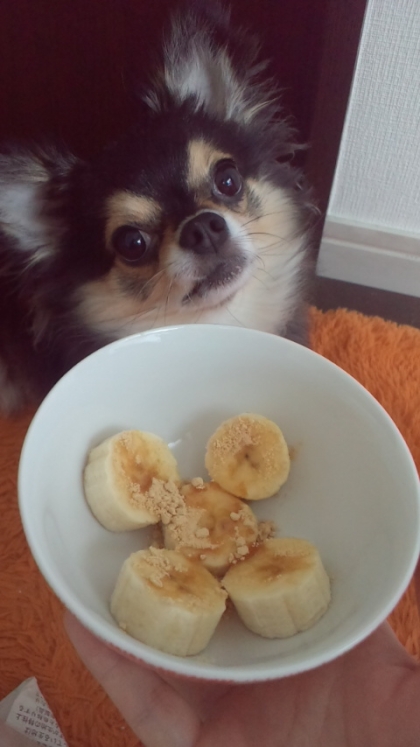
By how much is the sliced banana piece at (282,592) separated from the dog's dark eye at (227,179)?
0.79 m

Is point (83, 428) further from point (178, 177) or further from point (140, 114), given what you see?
point (140, 114)

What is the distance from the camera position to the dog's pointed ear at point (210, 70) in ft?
4.15

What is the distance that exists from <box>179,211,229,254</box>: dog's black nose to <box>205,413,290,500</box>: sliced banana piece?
16.7 inches

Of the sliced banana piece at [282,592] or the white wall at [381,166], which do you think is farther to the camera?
the white wall at [381,166]

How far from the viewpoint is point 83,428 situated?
2.84ft

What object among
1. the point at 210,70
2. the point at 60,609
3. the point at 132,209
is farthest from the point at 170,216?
the point at 60,609

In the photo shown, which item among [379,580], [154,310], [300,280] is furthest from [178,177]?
[379,580]

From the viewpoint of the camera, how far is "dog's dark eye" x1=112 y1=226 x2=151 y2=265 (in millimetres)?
1238

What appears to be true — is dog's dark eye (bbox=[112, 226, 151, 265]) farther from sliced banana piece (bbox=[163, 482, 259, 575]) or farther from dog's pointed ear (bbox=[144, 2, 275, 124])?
sliced banana piece (bbox=[163, 482, 259, 575])

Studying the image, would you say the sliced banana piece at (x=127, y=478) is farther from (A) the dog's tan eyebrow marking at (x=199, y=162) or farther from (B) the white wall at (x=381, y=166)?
(B) the white wall at (x=381, y=166)

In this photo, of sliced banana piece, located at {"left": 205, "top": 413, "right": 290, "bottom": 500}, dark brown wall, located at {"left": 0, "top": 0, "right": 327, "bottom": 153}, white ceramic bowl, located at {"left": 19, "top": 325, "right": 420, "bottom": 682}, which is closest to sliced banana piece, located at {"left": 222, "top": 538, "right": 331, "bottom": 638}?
white ceramic bowl, located at {"left": 19, "top": 325, "right": 420, "bottom": 682}

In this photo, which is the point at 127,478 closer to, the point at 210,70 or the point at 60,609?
the point at 60,609

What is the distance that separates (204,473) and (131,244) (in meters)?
0.53

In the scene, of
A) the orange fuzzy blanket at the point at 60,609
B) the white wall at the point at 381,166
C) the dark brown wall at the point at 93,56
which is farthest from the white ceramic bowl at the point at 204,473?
the white wall at the point at 381,166
